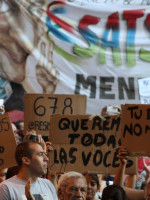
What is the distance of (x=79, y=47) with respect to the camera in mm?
14594

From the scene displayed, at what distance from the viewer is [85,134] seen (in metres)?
8.16

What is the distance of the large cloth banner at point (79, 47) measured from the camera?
1409cm

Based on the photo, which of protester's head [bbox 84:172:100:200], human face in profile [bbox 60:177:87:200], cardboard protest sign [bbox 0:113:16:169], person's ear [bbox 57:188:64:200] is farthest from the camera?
cardboard protest sign [bbox 0:113:16:169]

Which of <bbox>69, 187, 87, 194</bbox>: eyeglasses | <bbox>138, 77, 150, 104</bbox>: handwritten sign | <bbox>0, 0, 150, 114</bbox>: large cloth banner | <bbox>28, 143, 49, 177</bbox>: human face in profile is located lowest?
<bbox>69, 187, 87, 194</bbox>: eyeglasses

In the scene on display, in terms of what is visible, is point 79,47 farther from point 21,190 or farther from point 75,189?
point 21,190

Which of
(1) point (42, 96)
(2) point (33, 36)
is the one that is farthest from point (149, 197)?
(2) point (33, 36)

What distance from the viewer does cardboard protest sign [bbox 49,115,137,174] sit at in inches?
317

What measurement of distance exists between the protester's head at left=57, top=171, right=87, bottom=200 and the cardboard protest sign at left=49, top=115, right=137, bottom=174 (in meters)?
1.08

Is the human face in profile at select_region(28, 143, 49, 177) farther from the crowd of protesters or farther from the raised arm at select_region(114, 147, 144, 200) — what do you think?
the raised arm at select_region(114, 147, 144, 200)

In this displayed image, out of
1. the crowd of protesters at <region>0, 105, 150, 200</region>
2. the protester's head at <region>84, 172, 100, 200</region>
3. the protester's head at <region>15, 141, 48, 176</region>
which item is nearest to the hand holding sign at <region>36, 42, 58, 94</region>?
the protester's head at <region>84, 172, 100, 200</region>

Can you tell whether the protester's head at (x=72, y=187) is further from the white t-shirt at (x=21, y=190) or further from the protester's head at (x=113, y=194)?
the protester's head at (x=113, y=194)

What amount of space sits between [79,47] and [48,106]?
541 centimetres

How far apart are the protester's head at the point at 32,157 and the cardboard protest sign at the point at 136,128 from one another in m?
0.84

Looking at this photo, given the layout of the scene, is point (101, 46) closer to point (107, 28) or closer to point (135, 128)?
point (107, 28)
